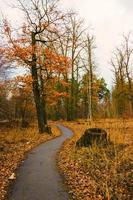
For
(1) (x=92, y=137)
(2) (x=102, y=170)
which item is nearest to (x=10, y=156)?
(1) (x=92, y=137)

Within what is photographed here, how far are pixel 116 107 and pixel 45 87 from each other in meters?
23.4

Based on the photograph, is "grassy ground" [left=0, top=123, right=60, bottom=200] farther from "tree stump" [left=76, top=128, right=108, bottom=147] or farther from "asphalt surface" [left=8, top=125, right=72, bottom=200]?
"tree stump" [left=76, top=128, right=108, bottom=147]

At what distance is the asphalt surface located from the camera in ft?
38.2

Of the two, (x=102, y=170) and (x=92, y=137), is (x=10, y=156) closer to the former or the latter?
(x=92, y=137)

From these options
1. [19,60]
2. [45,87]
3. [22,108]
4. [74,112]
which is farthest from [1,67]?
[74,112]

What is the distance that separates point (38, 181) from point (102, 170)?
2.43 m

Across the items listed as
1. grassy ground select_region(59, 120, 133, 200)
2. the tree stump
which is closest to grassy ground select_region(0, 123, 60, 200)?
grassy ground select_region(59, 120, 133, 200)

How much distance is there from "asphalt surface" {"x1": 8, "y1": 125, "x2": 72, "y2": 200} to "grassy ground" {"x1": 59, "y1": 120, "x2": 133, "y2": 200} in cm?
39

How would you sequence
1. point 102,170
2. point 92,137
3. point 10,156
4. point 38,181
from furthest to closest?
point 92,137, point 10,156, point 102,170, point 38,181

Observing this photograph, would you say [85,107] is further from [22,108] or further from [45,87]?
[45,87]

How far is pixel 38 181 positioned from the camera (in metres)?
13.5

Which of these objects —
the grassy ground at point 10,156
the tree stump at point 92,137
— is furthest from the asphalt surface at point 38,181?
the tree stump at point 92,137

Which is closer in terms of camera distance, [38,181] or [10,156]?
[38,181]

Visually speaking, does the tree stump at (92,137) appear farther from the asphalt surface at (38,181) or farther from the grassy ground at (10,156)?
the grassy ground at (10,156)
